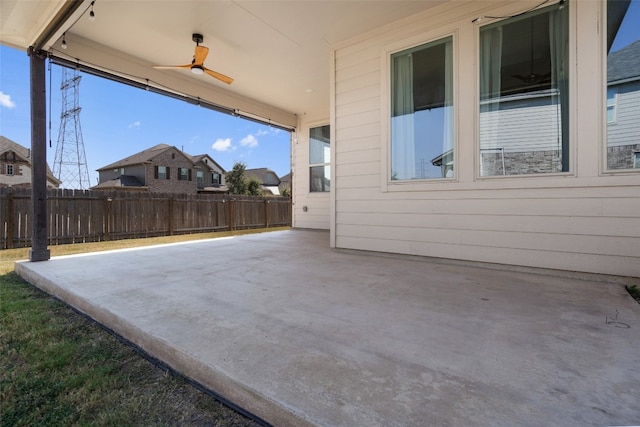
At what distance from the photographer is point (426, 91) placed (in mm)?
3676

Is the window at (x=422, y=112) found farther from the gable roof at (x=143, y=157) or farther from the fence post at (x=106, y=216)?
the gable roof at (x=143, y=157)

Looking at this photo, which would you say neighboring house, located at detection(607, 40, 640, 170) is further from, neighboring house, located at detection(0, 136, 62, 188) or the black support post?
neighboring house, located at detection(0, 136, 62, 188)

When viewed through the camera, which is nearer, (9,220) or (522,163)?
(522,163)

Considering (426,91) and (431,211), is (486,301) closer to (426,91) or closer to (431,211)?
(431,211)

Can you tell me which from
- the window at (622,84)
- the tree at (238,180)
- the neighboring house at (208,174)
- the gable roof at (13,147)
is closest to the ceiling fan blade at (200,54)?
the window at (622,84)

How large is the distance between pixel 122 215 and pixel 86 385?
679 centimetres

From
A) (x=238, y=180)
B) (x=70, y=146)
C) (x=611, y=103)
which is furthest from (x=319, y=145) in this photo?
(x=70, y=146)

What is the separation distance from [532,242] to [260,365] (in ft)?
9.82

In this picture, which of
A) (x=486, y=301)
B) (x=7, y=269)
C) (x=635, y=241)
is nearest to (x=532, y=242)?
(x=635, y=241)

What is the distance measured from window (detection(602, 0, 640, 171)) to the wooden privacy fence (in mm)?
8569

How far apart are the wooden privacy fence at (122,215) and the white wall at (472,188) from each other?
220 inches

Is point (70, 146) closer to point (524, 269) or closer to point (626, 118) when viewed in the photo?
point (524, 269)

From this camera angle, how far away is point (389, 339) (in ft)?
5.12

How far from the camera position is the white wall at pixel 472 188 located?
2688 mm
